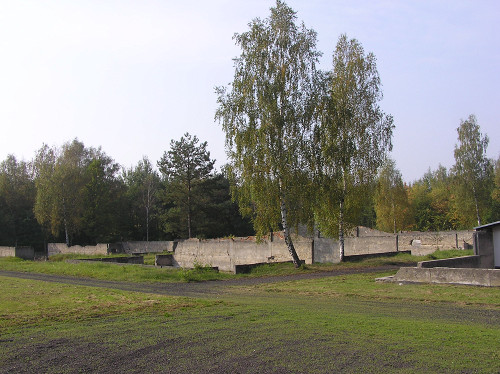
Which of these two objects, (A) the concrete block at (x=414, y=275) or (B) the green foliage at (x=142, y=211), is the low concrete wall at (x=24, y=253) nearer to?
(B) the green foliage at (x=142, y=211)

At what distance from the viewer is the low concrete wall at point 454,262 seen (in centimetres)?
2073

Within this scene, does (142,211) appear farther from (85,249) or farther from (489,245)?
(489,245)

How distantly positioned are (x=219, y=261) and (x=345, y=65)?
1622cm

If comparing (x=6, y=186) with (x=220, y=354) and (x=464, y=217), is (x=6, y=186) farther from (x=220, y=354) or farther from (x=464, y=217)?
(x=220, y=354)

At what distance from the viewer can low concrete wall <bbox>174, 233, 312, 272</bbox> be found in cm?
3162

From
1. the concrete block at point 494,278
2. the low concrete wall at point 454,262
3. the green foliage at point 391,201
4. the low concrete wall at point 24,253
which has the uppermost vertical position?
the green foliage at point 391,201

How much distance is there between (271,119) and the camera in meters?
26.4

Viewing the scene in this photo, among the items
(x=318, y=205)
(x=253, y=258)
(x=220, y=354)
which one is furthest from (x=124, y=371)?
(x=253, y=258)

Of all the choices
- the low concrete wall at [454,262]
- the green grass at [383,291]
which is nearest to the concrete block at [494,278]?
the green grass at [383,291]

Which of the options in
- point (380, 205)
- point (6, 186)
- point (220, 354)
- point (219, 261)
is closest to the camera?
point (220, 354)

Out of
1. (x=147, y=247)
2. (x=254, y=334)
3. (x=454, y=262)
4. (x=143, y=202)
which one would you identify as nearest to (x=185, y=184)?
(x=147, y=247)

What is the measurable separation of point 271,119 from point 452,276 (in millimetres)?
12713

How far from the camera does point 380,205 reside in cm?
6238

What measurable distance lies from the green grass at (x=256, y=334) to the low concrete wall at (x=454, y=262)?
4979mm
